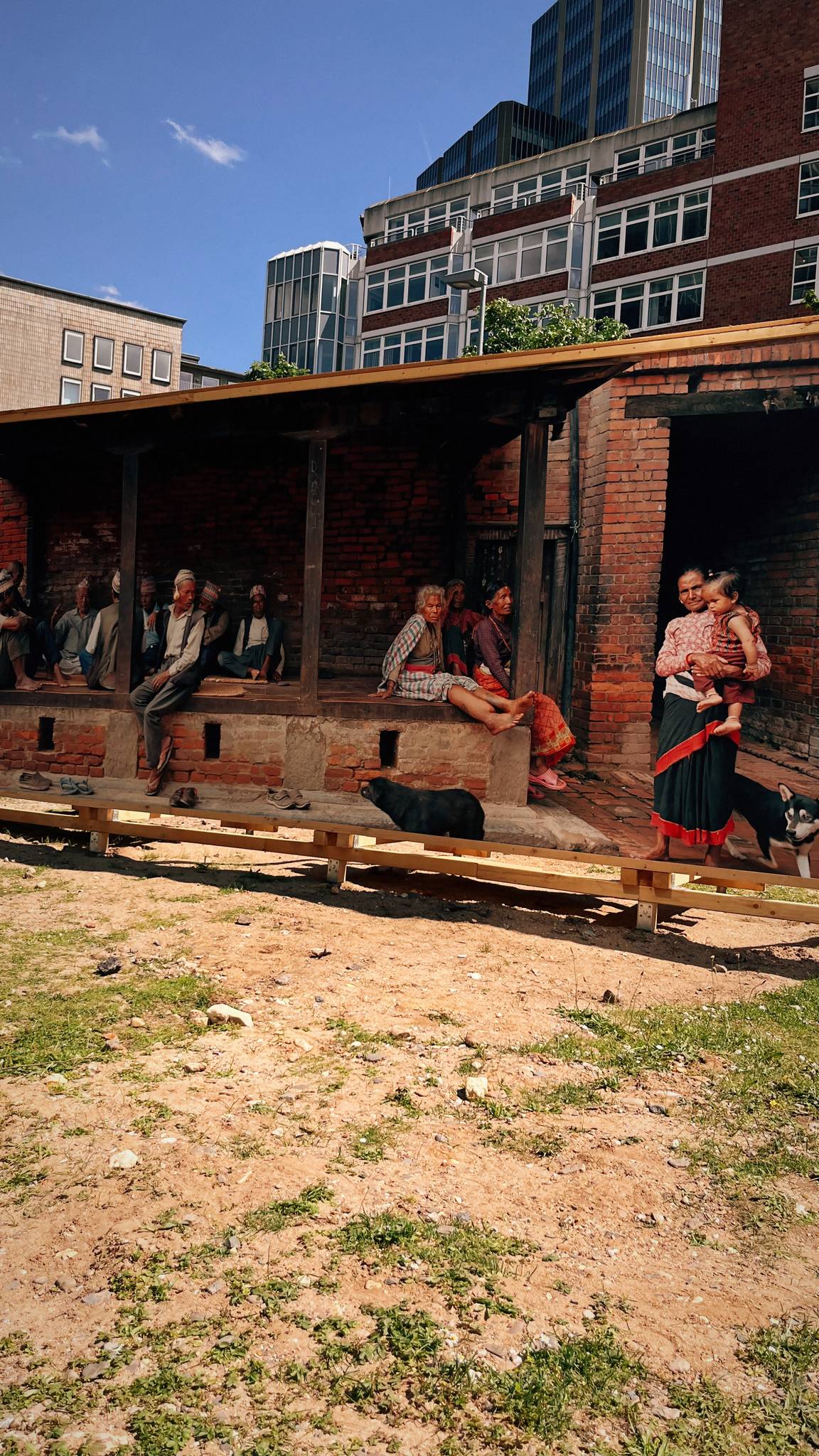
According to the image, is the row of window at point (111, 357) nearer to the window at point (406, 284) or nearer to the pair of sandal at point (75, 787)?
the window at point (406, 284)

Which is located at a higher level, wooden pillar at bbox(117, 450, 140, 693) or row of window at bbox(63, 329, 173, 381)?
row of window at bbox(63, 329, 173, 381)

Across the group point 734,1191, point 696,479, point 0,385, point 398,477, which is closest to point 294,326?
point 0,385

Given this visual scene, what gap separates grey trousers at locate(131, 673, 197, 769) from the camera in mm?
8367

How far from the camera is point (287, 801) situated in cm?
793

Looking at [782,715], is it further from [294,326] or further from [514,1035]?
[294,326]

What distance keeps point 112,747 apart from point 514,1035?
4.86 m

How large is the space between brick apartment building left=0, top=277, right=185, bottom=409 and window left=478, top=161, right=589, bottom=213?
15869mm

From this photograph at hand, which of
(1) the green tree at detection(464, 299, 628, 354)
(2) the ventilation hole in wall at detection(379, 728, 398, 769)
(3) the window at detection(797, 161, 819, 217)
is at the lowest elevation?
(2) the ventilation hole in wall at detection(379, 728, 398, 769)

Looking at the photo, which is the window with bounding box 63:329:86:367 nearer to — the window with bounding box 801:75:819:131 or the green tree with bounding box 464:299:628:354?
the green tree with bounding box 464:299:628:354

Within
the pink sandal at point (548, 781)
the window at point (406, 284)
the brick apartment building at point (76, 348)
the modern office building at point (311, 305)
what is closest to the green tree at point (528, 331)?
the window at point (406, 284)

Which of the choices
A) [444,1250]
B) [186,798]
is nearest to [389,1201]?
[444,1250]

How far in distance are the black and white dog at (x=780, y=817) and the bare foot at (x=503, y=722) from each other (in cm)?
167

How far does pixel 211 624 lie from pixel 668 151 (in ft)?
114

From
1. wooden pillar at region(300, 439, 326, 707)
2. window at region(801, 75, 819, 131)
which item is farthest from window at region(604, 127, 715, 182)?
wooden pillar at region(300, 439, 326, 707)
